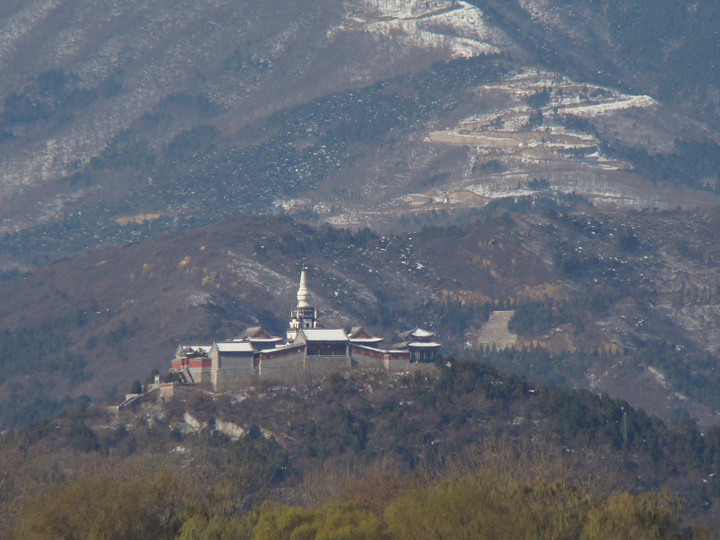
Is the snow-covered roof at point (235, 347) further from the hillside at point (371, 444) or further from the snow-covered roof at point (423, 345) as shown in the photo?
the snow-covered roof at point (423, 345)

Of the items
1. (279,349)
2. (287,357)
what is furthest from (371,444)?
(279,349)

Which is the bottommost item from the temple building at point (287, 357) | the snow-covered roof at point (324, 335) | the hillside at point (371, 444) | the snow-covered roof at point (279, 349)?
the hillside at point (371, 444)

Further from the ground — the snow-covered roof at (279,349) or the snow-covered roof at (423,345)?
the snow-covered roof at (279,349)

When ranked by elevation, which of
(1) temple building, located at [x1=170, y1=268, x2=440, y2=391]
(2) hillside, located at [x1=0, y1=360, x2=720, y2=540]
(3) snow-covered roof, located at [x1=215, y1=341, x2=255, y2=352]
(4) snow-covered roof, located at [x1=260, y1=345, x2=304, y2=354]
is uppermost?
(3) snow-covered roof, located at [x1=215, y1=341, x2=255, y2=352]

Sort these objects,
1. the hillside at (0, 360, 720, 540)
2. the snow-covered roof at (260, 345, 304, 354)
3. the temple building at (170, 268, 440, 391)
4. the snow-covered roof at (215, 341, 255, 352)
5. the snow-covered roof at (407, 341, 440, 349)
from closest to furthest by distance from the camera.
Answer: the hillside at (0, 360, 720, 540), the temple building at (170, 268, 440, 391), the snow-covered roof at (215, 341, 255, 352), the snow-covered roof at (260, 345, 304, 354), the snow-covered roof at (407, 341, 440, 349)

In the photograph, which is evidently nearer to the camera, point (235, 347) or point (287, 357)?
point (235, 347)

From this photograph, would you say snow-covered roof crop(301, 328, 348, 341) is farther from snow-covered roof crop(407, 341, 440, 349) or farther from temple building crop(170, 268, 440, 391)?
snow-covered roof crop(407, 341, 440, 349)

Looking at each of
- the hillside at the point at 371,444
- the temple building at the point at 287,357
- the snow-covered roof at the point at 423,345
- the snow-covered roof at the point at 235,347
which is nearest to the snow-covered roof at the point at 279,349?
the temple building at the point at 287,357

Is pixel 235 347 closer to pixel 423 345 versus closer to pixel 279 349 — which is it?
pixel 279 349

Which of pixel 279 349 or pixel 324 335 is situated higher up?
pixel 324 335

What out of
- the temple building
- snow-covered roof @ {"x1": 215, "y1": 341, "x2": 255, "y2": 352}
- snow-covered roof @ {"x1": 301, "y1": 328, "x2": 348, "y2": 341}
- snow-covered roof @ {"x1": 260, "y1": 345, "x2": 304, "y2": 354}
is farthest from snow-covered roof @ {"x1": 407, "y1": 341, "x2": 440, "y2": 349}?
snow-covered roof @ {"x1": 215, "y1": 341, "x2": 255, "y2": 352}
